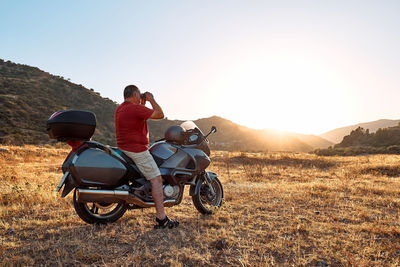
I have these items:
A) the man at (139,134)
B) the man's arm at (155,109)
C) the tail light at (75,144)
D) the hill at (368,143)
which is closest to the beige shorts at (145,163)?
the man at (139,134)

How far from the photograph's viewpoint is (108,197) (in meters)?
4.23

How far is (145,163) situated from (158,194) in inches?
22.4

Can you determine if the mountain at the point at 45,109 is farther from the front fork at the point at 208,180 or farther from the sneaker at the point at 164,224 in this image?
the sneaker at the point at 164,224

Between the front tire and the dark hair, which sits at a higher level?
the dark hair

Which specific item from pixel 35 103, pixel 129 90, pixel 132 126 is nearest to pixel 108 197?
pixel 132 126

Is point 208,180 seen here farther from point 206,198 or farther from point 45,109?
point 45,109

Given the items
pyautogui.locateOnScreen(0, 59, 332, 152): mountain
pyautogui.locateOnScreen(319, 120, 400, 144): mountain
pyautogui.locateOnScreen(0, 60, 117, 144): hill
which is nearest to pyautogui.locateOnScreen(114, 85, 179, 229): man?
pyautogui.locateOnScreen(0, 60, 117, 144): hill

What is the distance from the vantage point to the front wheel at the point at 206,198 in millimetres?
5324

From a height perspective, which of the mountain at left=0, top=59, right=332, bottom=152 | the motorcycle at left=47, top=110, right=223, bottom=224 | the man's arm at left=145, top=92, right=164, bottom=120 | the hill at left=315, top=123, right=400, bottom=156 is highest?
the mountain at left=0, top=59, right=332, bottom=152

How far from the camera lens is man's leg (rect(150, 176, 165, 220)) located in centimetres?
448

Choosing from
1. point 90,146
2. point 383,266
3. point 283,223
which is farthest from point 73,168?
point 383,266

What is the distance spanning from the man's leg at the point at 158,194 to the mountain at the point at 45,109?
2841 cm

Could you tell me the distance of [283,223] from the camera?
4.90m

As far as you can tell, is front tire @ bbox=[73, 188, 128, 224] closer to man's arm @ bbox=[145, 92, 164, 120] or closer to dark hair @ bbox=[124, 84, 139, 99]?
man's arm @ bbox=[145, 92, 164, 120]
